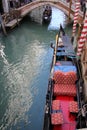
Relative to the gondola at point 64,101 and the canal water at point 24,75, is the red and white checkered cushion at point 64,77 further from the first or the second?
the canal water at point 24,75

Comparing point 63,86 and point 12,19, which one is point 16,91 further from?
point 12,19

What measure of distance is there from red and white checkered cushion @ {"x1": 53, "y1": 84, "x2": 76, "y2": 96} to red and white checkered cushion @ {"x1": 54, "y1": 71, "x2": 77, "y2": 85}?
6.1 inches

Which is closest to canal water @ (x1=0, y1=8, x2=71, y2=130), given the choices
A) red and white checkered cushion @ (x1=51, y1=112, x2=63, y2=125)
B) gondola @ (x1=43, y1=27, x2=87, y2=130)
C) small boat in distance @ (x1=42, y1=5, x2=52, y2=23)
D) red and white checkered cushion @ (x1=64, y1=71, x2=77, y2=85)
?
gondola @ (x1=43, y1=27, x2=87, y2=130)

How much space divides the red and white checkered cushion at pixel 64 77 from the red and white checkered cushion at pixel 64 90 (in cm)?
15

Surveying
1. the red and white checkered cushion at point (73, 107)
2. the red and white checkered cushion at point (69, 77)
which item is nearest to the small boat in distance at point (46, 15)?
the red and white checkered cushion at point (69, 77)

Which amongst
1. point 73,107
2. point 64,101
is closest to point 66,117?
point 73,107

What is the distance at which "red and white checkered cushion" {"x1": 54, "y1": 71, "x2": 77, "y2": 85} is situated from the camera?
24.2 ft

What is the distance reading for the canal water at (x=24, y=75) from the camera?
753 cm

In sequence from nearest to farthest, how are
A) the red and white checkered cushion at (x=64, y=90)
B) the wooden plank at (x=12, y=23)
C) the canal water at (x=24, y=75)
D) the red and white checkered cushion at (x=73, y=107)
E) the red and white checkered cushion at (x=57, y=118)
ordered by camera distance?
the red and white checkered cushion at (x=57, y=118), the red and white checkered cushion at (x=73, y=107), the red and white checkered cushion at (x=64, y=90), the canal water at (x=24, y=75), the wooden plank at (x=12, y=23)

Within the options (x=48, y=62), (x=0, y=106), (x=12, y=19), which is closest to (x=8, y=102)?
(x=0, y=106)

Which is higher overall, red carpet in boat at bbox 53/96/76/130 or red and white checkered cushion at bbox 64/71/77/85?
red and white checkered cushion at bbox 64/71/77/85

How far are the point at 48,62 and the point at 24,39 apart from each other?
436cm

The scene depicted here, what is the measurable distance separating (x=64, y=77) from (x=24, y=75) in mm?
3325

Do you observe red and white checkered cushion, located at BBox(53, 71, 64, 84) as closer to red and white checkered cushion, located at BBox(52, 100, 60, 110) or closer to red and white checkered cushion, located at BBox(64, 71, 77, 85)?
red and white checkered cushion, located at BBox(64, 71, 77, 85)
